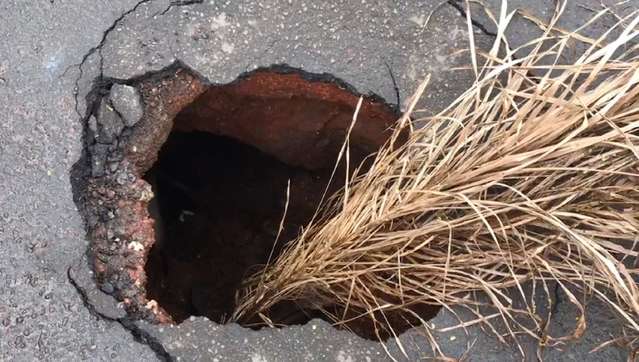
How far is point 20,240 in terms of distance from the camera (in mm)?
2002

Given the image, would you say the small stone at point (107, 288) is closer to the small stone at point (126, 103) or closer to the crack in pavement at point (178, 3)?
the small stone at point (126, 103)

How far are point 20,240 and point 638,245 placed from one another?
1.88m

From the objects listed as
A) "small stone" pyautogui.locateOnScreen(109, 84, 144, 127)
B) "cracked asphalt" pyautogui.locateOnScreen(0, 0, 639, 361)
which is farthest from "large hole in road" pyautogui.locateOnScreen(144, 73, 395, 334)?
"small stone" pyautogui.locateOnScreen(109, 84, 144, 127)

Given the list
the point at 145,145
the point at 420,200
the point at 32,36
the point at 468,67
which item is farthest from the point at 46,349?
the point at 468,67

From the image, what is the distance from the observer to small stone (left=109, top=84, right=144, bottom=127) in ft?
6.98

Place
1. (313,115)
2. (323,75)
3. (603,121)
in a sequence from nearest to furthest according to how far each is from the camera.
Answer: (603,121), (323,75), (313,115)

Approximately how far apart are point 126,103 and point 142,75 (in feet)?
0.33

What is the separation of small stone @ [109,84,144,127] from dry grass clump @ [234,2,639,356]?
68 centimetres

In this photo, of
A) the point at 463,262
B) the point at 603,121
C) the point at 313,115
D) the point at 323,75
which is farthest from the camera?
the point at 313,115

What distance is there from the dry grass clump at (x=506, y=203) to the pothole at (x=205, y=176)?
0.63ft

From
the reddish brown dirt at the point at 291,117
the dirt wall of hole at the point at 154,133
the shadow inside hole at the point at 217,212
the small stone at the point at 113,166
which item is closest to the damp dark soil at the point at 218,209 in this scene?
the shadow inside hole at the point at 217,212

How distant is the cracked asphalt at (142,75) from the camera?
77.4 inches

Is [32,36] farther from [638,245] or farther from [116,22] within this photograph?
[638,245]

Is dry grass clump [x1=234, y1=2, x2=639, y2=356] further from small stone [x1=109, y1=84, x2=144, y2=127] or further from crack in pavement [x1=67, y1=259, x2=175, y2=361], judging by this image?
small stone [x1=109, y1=84, x2=144, y2=127]
